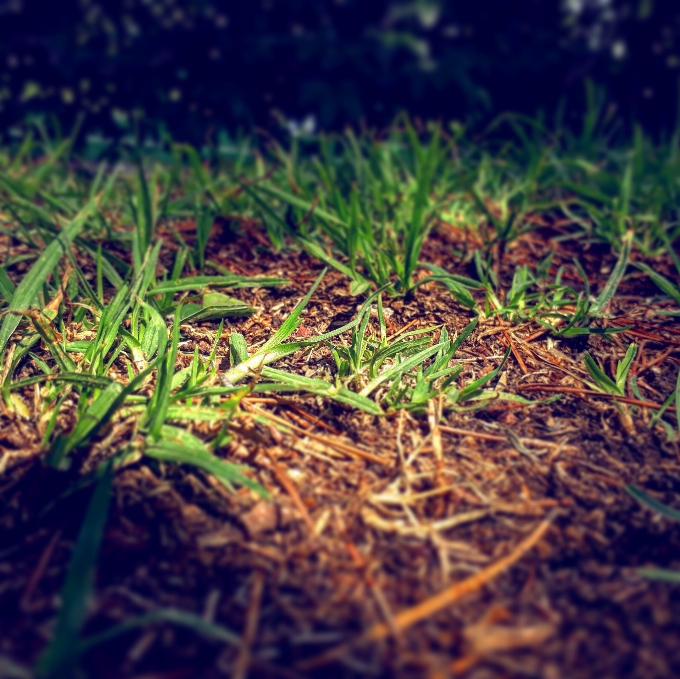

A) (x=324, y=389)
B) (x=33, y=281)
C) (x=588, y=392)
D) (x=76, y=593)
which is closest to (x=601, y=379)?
(x=588, y=392)

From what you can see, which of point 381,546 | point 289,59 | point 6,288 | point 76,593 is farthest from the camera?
point 289,59

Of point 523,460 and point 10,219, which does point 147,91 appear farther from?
point 523,460

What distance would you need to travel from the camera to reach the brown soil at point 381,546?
0.71 metres

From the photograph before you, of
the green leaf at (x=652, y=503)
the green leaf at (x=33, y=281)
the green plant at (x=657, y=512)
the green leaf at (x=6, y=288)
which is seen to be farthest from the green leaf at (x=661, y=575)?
the green leaf at (x=6, y=288)

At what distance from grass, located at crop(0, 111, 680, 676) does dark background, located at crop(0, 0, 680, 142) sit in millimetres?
681

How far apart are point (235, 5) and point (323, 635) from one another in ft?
9.27

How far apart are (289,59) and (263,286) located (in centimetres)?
177

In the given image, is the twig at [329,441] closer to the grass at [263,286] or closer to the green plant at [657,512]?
the grass at [263,286]

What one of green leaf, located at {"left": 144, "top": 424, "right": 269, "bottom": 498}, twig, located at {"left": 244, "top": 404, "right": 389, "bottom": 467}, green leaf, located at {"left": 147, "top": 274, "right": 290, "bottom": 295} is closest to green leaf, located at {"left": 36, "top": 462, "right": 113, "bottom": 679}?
green leaf, located at {"left": 144, "top": 424, "right": 269, "bottom": 498}

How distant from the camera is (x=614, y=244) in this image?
5.52ft

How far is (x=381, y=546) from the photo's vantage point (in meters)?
0.85

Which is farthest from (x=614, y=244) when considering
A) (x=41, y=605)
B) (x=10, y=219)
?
(x=10, y=219)

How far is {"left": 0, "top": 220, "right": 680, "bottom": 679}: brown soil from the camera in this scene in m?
0.71

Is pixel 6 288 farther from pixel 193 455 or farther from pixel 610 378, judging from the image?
pixel 610 378
